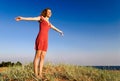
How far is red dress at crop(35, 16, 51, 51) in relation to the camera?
914 cm

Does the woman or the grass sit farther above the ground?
the woman

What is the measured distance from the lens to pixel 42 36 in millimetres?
9242

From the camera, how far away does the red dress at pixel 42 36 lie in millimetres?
9141

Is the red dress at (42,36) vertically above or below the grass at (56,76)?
above

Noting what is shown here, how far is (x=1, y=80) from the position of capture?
9.38 metres

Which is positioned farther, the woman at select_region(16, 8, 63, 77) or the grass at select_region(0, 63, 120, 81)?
the grass at select_region(0, 63, 120, 81)

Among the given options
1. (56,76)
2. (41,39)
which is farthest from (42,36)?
(56,76)

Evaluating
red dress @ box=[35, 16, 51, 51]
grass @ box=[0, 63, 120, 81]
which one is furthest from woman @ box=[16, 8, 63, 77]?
grass @ box=[0, 63, 120, 81]

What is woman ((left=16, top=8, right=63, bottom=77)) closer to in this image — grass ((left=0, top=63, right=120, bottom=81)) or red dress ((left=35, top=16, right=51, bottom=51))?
red dress ((left=35, top=16, right=51, bottom=51))

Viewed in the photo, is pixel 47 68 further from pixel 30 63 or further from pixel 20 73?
pixel 20 73

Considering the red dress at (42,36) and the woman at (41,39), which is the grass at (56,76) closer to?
the woman at (41,39)

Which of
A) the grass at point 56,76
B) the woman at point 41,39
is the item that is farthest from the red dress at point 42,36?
the grass at point 56,76

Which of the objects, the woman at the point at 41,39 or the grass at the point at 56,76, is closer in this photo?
the woman at the point at 41,39

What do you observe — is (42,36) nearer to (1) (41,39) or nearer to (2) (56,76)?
(1) (41,39)
